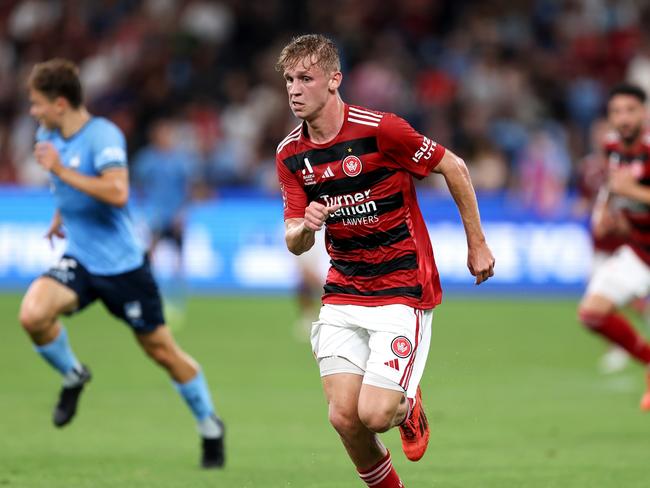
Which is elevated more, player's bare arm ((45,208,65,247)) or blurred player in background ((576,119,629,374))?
player's bare arm ((45,208,65,247))

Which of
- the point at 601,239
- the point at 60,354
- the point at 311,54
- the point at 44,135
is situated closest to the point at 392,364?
the point at 311,54

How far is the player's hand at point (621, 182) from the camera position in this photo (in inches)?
356

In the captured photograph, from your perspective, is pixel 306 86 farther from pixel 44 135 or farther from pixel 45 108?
pixel 44 135

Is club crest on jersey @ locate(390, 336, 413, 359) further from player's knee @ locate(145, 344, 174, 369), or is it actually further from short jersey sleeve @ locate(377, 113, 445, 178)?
player's knee @ locate(145, 344, 174, 369)

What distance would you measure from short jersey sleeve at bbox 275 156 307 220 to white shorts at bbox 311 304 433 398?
0.52 meters

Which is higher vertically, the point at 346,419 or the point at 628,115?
the point at 628,115

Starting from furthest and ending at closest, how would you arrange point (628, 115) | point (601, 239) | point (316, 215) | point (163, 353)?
point (601, 239), point (628, 115), point (163, 353), point (316, 215)

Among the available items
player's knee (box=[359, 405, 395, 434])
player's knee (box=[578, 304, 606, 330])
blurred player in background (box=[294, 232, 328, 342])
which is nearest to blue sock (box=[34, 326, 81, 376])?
player's knee (box=[359, 405, 395, 434])

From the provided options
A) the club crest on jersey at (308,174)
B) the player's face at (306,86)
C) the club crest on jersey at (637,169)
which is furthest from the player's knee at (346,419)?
the club crest on jersey at (637,169)

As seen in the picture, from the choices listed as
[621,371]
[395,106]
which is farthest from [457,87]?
[621,371]

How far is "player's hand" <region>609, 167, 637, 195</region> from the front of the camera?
9047 millimetres

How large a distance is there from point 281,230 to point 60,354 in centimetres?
1064

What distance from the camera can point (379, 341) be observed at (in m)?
6.16

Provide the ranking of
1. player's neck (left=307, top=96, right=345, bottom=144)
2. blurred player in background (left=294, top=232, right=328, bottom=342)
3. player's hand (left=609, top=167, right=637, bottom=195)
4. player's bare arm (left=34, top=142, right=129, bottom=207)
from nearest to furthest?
1. player's neck (left=307, top=96, right=345, bottom=144)
2. player's bare arm (left=34, top=142, right=129, bottom=207)
3. player's hand (left=609, top=167, right=637, bottom=195)
4. blurred player in background (left=294, top=232, right=328, bottom=342)
